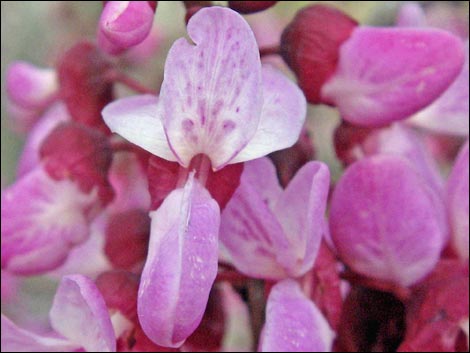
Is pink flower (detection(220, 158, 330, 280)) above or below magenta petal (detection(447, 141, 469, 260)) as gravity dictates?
above

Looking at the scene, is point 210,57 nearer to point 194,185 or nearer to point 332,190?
point 194,185

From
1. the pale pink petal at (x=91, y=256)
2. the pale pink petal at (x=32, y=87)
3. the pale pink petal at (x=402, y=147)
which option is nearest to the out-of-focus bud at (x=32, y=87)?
the pale pink petal at (x=32, y=87)

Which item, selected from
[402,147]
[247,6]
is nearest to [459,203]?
[402,147]

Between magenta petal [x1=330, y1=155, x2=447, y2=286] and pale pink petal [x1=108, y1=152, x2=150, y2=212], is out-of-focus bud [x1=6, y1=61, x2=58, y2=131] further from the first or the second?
magenta petal [x1=330, y1=155, x2=447, y2=286]

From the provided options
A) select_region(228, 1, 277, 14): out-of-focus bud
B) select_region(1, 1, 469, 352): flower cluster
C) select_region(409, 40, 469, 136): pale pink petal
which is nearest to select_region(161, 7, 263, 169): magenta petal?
select_region(1, 1, 469, 352): flower cluster

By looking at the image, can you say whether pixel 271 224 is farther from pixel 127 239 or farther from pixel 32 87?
pixel 32 87
